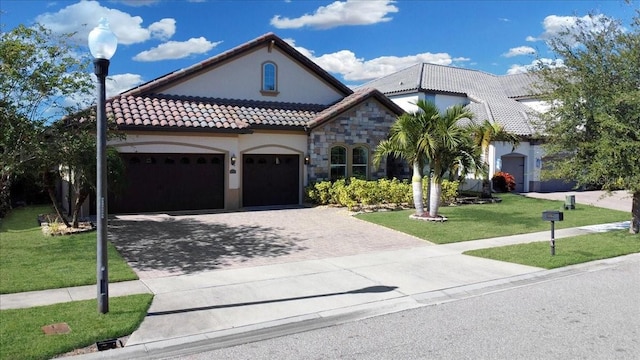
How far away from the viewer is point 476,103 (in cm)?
3391

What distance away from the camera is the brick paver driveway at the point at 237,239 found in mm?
10805

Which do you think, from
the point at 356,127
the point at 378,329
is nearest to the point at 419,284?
the point at 378,329

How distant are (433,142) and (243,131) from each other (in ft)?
22.4

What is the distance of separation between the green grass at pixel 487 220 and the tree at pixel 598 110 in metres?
2.35

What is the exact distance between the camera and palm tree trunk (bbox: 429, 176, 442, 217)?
1658 centimetres

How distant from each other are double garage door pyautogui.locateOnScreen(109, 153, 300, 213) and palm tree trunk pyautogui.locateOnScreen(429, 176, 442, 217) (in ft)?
20.2

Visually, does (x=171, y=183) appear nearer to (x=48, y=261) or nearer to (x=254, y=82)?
(x=254, y=82)

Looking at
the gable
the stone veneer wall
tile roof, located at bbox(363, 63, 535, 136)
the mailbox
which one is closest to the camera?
the mailbox

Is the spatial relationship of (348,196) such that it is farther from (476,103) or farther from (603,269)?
(476,103)

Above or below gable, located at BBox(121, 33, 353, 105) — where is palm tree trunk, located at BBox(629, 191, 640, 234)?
below

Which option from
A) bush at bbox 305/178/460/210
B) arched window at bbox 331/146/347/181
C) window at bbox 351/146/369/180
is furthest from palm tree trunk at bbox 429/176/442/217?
arched window at bbox 331/146/347/181

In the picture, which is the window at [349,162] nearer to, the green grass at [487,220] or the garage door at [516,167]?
the green grass at [487,220]

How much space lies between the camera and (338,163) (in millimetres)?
21500

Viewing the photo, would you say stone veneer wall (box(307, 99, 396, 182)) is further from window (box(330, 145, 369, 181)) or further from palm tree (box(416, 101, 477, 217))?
palm tree (box(416, 101, 477, 217))
